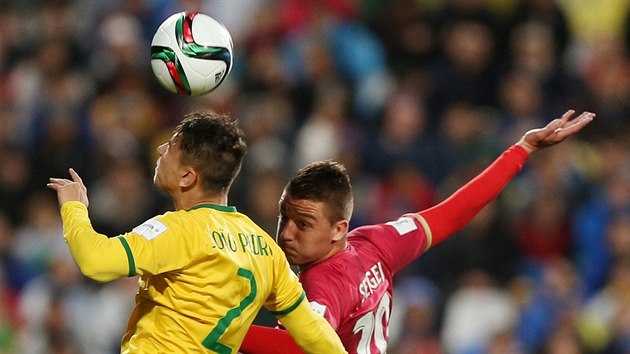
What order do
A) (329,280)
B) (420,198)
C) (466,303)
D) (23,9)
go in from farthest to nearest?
(23,9)
(420,198)
(466,303)
(329,280)

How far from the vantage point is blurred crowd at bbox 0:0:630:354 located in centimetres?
984

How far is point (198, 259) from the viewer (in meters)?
4.62

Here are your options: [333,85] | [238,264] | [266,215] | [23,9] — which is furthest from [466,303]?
[23,9]

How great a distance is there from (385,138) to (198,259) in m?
6.49

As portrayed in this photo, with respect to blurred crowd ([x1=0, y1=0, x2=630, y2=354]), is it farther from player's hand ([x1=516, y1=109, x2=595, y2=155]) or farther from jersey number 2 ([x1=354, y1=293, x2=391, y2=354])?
jersey number 2 ([x1=354, y1=293, x2=391, y2=354])

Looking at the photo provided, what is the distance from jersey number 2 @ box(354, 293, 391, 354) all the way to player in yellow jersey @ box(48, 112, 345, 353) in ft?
1.42

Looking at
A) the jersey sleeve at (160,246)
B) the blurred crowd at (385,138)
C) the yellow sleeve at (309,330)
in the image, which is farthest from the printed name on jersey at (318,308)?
the blurred crowd at (385,138)

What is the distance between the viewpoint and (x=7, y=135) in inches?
463

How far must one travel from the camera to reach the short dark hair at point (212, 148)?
189 inches

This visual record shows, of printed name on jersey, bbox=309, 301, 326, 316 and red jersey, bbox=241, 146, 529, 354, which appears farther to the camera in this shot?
red jersey, bbox=241, 146, 529, 354

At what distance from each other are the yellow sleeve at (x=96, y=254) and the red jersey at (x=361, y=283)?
39.6 inches

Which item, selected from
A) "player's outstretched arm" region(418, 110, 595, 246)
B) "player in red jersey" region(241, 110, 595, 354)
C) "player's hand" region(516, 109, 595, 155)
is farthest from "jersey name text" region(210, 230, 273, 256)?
"player's hand" region(516, 109, 595, 155)

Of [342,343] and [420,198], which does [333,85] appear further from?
[342,343]

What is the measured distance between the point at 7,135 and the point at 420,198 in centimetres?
399
